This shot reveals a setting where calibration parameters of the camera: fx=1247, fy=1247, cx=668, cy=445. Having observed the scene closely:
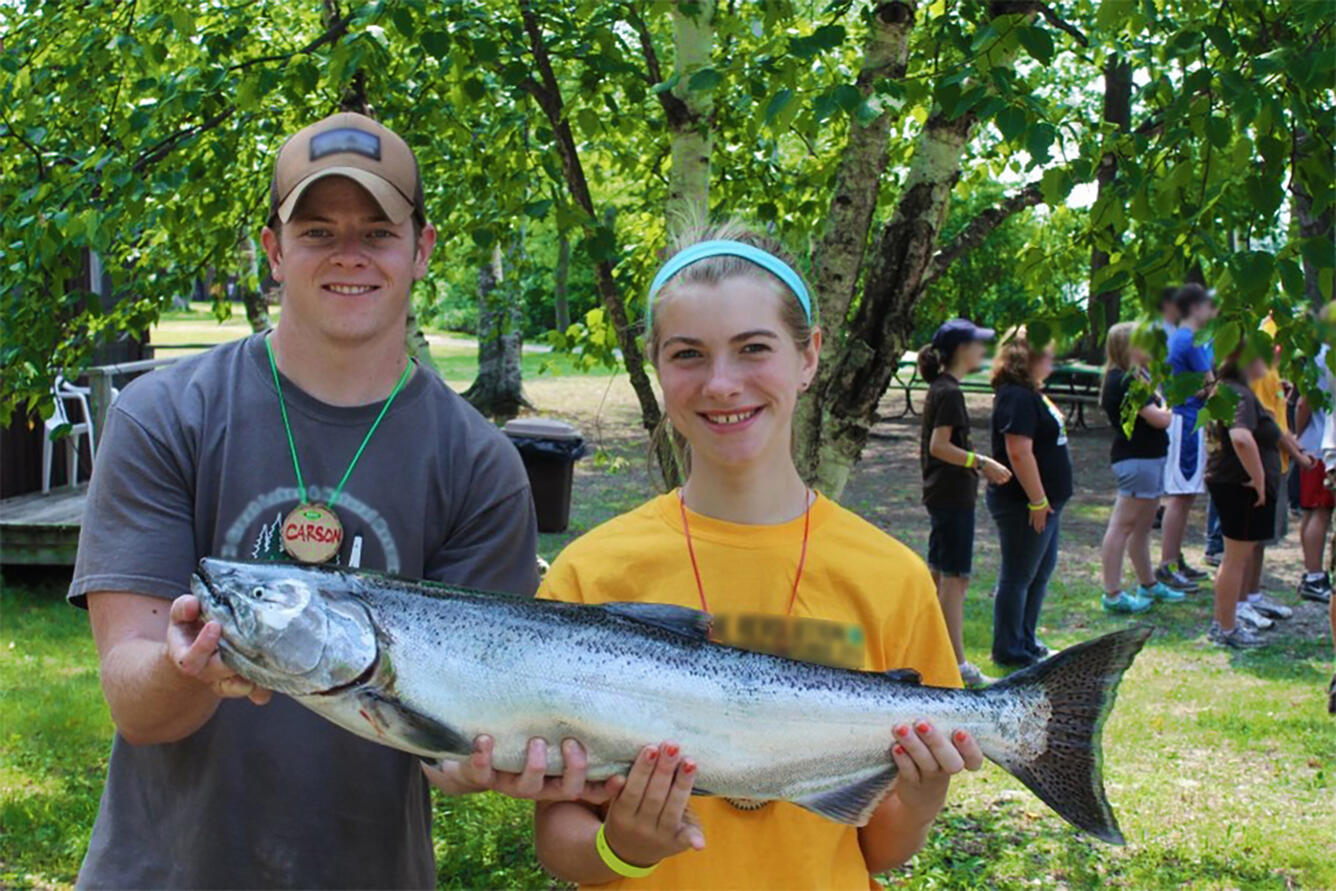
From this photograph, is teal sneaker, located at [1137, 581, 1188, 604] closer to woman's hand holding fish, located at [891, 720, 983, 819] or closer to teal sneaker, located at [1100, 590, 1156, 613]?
teal sneaker, located at [1100, 590, 1156, 613]

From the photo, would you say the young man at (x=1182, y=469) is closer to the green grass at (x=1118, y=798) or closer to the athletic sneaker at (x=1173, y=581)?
the athletic sneaker at (x=1173, y=581)

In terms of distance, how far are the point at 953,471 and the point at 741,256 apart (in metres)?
6.16

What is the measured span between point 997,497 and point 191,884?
22.8 ft

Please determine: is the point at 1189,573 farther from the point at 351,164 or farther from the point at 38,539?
the point at 351,164

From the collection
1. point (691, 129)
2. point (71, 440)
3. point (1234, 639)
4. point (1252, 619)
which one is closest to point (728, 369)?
point (691, 129)

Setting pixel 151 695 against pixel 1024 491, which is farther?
pixel 1024 491

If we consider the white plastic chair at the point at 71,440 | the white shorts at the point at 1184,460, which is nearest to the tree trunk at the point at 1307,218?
the white shorts at the point at 1184,460

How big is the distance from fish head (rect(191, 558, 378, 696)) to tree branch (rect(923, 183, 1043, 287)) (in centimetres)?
342

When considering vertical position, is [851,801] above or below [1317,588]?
above

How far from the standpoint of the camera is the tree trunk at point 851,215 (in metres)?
4.78

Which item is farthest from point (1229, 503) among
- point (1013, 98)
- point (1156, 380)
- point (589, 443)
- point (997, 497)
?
point (589, 443)

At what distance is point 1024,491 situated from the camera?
8.54m

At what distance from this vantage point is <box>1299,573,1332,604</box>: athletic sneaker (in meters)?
11.0

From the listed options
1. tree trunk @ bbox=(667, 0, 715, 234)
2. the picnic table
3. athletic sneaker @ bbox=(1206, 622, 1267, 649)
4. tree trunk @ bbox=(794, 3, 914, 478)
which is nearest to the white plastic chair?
tree trunk @ bbox=(667, 0, 715, 234)
